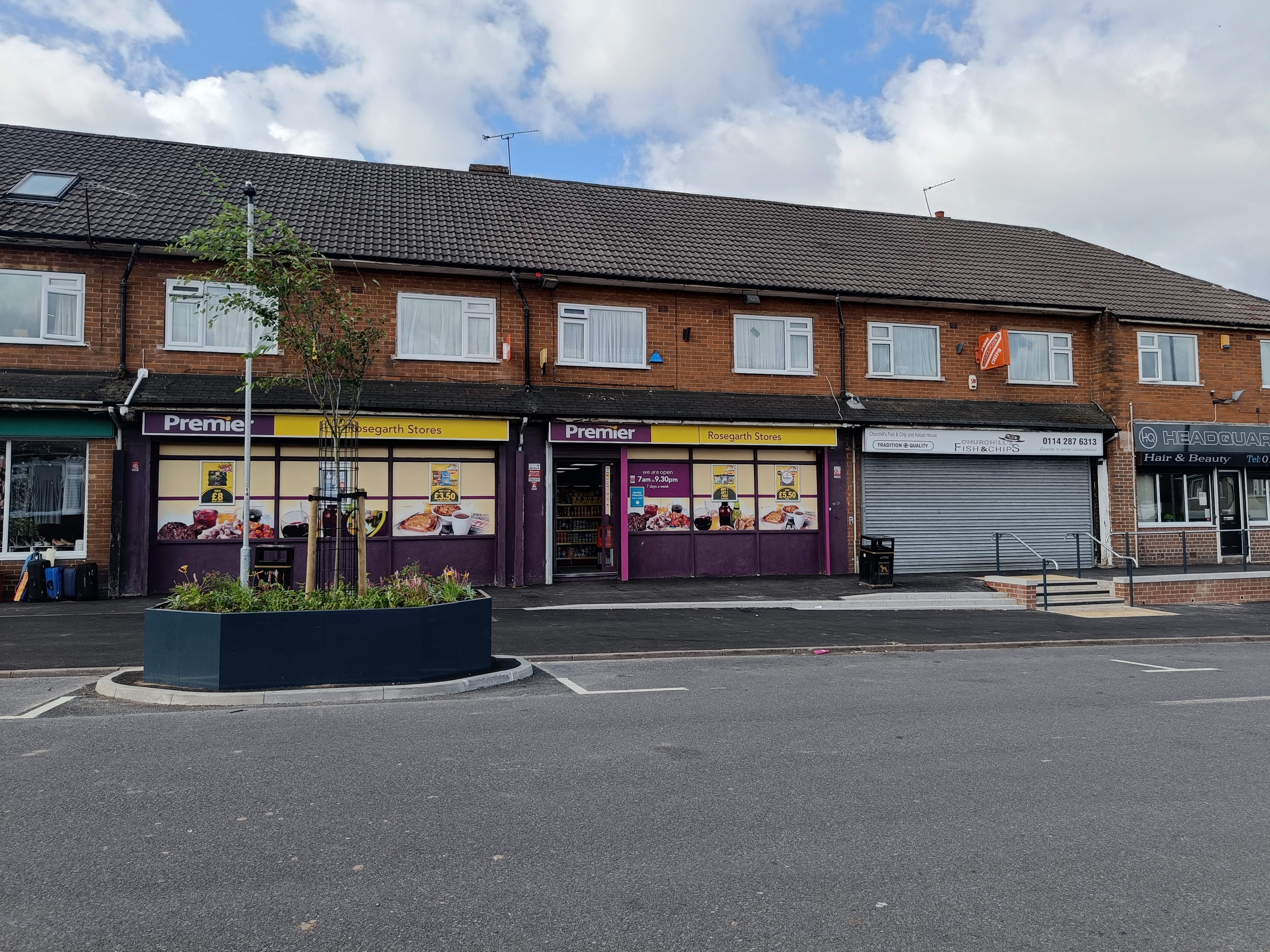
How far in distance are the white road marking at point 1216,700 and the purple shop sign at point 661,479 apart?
1145 centimetres

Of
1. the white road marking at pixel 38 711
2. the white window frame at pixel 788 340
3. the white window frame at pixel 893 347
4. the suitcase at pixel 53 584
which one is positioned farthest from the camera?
the white window frame at pixel 893 347

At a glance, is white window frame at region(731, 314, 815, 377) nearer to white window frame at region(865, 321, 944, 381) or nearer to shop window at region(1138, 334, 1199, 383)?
white window frame at region(865, 321, 944, 381)

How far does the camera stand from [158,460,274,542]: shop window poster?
53.7 feet

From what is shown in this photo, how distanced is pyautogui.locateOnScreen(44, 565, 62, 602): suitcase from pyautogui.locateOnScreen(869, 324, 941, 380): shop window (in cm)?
1667

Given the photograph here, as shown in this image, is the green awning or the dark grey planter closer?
the dark grey planter

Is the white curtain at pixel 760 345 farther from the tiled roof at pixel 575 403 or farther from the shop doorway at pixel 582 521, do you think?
the shop doorway at pixel 582 521

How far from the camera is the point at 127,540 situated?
15.8 meters

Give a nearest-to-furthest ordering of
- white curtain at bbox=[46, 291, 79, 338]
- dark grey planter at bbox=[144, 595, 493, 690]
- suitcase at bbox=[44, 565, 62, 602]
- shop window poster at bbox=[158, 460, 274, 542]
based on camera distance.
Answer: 1. dark grey planter at bbox=[144, 595, 493, 690]
2. suitcase at bbox=[44, 565, 62, 602]
3. white curtain at bbox=[46, 291, 79, 338]
4. shop window poster at bbox=[158, 460, 274, 542]

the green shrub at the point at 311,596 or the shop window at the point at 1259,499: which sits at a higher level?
the shop window at the point at 1259,499

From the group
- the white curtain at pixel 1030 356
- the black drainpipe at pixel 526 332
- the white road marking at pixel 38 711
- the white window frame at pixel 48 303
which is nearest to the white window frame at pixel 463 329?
the black drainpipe at pixel 526 332

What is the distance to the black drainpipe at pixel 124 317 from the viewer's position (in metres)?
16.2

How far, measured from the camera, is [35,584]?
15.1m

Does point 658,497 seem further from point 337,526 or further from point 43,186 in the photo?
point 43,186

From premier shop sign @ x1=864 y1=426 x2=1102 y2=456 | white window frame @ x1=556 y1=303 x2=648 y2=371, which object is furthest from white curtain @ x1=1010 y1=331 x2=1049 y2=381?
white window frame @ x1=556 y1=303 x2=648 y2=371
